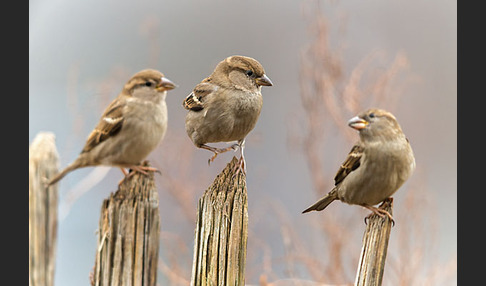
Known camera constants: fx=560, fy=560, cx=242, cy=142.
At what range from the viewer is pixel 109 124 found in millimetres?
3438

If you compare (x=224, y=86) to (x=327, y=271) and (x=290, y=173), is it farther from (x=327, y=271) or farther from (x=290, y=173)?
(x=290, y=173)

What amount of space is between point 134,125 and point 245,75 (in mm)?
844

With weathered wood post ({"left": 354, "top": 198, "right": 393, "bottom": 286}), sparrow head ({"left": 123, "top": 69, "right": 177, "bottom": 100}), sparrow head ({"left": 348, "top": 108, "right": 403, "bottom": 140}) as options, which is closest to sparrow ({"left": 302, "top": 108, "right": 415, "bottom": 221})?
sparrow head ({"left": 348, "top": 108, "right": 403, "bottom": 140})

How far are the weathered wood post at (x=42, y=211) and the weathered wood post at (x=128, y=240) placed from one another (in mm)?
305

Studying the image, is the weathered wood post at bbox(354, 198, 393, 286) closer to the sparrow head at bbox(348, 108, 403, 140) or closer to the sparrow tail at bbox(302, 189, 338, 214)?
the sparrow tail at bbox(302, 189, 338, 214)

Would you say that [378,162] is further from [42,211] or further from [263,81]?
[42,211]

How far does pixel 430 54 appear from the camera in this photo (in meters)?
5.40

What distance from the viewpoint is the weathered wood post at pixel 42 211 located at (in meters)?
2.84

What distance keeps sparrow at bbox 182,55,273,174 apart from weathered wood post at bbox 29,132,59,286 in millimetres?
773

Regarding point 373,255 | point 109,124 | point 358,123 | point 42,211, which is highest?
point 109,124

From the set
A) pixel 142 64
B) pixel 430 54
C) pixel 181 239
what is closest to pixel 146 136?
pixel 181 239

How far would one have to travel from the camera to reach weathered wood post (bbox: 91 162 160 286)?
2.66 m

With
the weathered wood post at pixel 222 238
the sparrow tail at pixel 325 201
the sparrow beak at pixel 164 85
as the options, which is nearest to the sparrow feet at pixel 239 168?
the weathered wood post at pixel 222 238

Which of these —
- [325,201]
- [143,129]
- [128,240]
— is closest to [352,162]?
[325,201]
